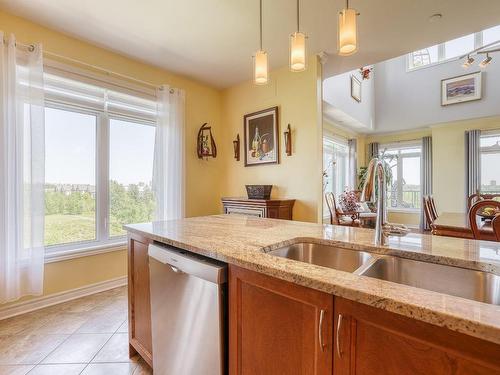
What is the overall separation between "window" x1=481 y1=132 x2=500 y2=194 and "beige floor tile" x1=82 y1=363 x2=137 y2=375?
6.67m

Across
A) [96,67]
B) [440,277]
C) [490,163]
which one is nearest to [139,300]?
[440,277]

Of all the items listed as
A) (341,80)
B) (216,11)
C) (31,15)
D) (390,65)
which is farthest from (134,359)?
(390,65)

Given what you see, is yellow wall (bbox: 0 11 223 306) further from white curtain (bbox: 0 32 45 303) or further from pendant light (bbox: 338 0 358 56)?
pendant light (bbox: 338 0 358 56)

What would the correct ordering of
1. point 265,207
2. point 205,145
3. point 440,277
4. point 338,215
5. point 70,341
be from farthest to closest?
point 338,215 < point 205,145 < point 265,207 < point 70,341 < point 440,277

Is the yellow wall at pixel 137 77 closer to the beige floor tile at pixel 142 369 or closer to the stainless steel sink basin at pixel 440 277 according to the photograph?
the beige floor tile at pixel 142 369

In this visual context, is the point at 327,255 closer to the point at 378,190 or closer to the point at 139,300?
the point at 378,190

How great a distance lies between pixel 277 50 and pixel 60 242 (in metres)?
3.05

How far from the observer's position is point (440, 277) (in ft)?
3.37

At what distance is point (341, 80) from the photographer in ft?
16.2

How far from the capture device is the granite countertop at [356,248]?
1.91ft

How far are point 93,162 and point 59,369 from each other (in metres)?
1.93

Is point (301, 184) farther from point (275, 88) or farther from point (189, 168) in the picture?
point (189, 168)

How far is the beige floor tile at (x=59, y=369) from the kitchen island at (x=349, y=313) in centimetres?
108

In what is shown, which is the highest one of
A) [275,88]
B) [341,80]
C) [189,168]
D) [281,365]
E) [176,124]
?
[341,80]
